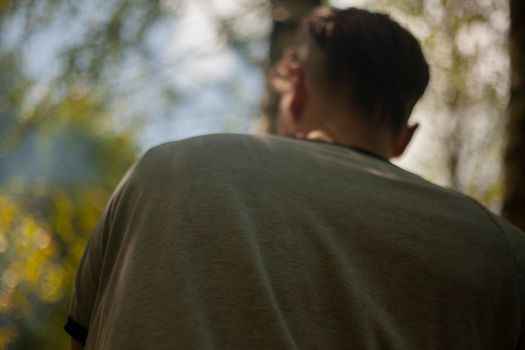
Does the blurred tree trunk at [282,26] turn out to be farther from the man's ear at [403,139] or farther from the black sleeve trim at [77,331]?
the black sleeve trim at [77,331]

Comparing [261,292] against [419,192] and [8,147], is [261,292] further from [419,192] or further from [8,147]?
[8,147]

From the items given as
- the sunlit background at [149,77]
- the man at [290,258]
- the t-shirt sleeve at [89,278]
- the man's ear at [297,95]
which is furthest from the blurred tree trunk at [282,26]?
the t-shirt sleeve at [89,278]

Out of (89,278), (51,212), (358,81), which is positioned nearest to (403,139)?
(358,81)

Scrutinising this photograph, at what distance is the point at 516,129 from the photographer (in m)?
1.99

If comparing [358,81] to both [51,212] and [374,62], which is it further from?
[51,212]

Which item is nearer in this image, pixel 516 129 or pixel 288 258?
pixel 288 258

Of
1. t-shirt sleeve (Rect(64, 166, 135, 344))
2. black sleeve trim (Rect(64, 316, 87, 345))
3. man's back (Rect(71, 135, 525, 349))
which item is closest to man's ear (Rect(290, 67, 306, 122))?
man's back (Rect(71, 135, 525, 349))

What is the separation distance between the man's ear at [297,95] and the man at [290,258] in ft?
0.88

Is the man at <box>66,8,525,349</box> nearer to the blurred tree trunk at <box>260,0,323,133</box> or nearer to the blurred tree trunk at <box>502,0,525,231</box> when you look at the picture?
the blurred tree trunk at <box>502,0,525,231</box>

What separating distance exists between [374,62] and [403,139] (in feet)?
0.66

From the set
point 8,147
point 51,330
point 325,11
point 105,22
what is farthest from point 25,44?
point 51,330

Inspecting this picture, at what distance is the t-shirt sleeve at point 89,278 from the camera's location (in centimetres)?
107

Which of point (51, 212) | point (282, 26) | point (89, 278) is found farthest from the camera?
point (51, 212)

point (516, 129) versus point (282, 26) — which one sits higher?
point (282, 26)
